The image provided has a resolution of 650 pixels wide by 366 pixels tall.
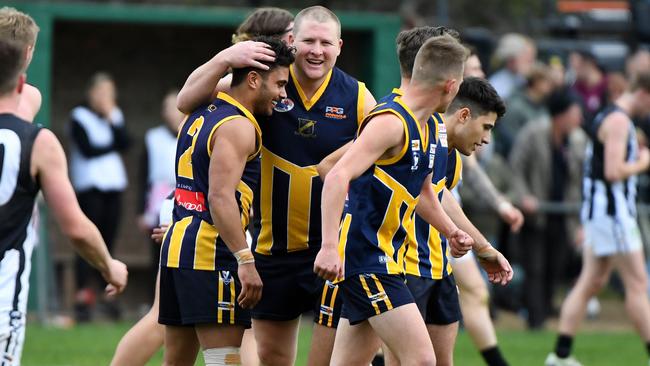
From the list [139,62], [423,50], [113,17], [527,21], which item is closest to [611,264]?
[423,50]

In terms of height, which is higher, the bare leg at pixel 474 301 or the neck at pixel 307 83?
the neck at pixel 307 83

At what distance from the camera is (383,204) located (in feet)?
21.6

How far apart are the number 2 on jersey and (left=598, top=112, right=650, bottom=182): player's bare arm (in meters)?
5.41

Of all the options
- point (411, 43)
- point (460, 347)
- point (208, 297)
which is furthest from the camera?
point (460, 347)

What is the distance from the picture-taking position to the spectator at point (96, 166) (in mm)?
14234

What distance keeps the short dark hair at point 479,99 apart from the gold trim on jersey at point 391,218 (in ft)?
3.09

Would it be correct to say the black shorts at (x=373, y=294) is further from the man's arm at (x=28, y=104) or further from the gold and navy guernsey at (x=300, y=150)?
the man's arm at (x=28, y=104)

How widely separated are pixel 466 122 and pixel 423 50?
2.94ft

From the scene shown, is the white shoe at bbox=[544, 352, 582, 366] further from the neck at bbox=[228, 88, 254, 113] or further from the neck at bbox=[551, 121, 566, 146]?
the neck at bbox=[228, 88, 254, 113]

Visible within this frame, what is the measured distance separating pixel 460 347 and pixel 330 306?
5477 millimetres

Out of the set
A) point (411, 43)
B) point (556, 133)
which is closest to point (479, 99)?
point (411, 43)

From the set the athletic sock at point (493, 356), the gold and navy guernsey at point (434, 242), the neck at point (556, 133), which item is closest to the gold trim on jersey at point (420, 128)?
the gold and navy guernsey at point (434, 242)

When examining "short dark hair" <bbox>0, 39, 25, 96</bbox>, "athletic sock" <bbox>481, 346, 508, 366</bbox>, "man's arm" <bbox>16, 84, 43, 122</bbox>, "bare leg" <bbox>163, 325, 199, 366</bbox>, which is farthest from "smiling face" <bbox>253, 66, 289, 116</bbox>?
"athletic sock" <bbox>481, 346, 508, 366</bbox>

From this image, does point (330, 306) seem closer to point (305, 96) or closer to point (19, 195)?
point (305, 96)
